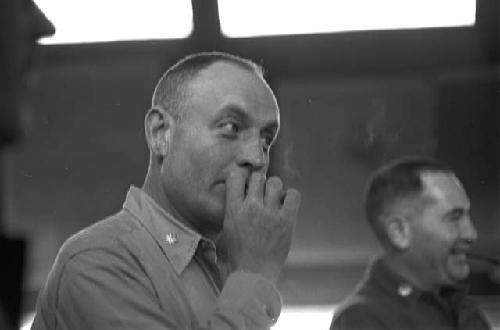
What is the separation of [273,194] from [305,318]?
0.72ft

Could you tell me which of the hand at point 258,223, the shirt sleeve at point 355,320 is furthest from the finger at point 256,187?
the shirt sleeve at point 355,320

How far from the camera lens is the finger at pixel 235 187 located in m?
0.84

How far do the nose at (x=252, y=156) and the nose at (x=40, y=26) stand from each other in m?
0.42

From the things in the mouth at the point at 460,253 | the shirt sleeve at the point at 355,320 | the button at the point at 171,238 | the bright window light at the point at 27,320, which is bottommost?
the shirt sleeve at the point at 355,320

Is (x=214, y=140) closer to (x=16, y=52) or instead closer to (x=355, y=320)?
(x=355, y=320)

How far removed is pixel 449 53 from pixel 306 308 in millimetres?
414

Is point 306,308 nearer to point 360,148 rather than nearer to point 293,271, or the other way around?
point 293,271

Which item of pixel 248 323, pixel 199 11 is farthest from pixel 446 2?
pixel 248 323

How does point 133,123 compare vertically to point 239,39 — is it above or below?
below

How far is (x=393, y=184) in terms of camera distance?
1.03m

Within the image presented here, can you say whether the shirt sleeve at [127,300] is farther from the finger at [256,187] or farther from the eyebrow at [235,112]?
the eyebrow at [235,112]

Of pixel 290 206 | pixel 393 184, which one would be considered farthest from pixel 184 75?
pixel 393 184

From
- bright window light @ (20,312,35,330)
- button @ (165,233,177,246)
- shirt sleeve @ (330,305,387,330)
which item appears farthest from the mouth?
bright window light @ (20,312,35,330)

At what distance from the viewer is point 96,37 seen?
3.62 feet
